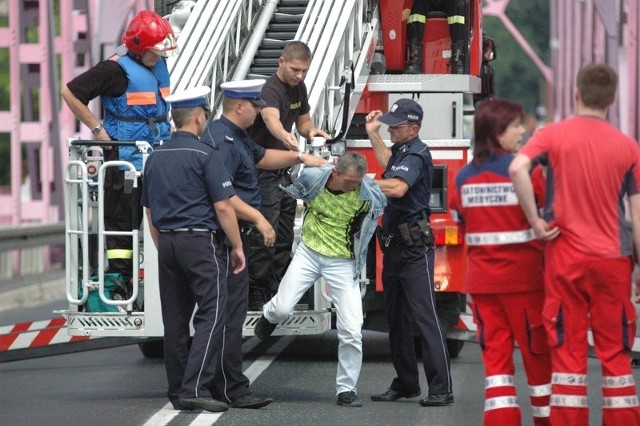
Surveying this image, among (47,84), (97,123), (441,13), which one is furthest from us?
(47,84)

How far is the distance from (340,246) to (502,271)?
7.15 feet

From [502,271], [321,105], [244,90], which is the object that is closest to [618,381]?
[502,271]

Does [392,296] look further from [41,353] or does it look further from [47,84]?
[47,84]

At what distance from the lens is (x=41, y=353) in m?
11.4

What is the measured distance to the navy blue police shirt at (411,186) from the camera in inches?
372

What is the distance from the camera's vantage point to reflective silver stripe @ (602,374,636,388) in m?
7.25

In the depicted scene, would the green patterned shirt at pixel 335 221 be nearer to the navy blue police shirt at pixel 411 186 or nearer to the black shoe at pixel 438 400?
the navy blue police shirt at pixel 411 186

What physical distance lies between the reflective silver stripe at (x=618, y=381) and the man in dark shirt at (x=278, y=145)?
3215 mm

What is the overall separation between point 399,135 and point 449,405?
5.31 feet

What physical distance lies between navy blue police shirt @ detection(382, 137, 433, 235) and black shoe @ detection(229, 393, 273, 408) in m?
1.23

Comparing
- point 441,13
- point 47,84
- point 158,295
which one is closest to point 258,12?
point 441,13

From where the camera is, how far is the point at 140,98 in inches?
412

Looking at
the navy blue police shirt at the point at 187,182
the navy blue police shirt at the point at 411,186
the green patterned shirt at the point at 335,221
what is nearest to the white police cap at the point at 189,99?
the navy blue police shirt at the point at 187,182

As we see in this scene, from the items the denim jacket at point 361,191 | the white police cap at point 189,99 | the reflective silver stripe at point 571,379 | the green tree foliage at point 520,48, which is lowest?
the reflective silver stripe at point 571,379
